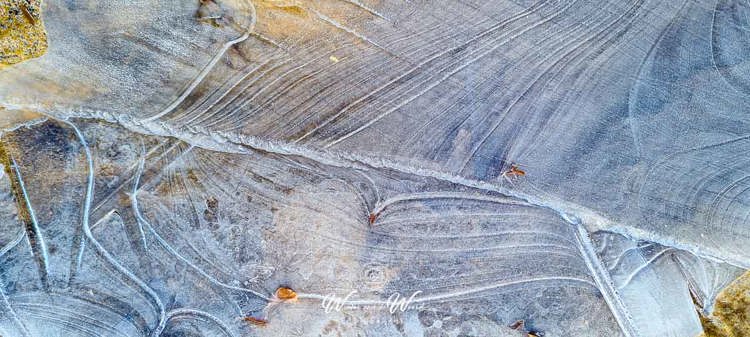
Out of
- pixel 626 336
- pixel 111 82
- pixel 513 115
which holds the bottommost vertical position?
pixel 626 336

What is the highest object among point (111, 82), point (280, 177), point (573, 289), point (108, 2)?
A: point (108, 2)

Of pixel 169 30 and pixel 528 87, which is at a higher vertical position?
pixel 169 30

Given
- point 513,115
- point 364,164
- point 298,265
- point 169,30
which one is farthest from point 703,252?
point 169,30

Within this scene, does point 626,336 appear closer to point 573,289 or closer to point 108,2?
point 573,289

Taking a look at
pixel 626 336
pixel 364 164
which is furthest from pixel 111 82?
pixel 626 336

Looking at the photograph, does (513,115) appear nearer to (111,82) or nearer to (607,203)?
(607,203)

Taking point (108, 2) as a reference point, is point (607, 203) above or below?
below
